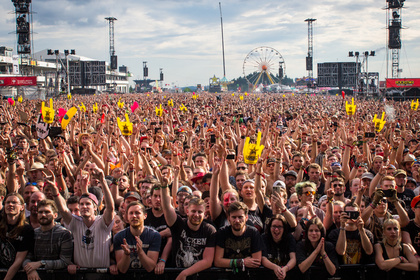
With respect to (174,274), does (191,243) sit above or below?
above

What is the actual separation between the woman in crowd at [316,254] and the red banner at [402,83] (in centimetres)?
3705

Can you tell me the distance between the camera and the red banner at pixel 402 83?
125ft

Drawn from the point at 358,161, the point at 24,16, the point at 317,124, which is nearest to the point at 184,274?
the point at 358,161

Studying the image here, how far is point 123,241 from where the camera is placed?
168 inches

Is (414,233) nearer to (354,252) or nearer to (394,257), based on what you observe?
(394,257)

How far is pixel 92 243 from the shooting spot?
441 centimetres

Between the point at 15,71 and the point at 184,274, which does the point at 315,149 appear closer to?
the point at 184,274

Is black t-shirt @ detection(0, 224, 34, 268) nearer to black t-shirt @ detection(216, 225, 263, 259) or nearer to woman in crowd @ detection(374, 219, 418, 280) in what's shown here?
black t-shirt @ detection(216, 225, 263, 259)

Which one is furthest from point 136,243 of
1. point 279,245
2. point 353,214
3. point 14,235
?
point 353,214

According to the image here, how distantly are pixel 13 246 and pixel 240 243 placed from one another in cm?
212

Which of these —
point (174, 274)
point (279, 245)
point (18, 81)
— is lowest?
point (174, 274)

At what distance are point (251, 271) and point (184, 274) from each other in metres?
0.60

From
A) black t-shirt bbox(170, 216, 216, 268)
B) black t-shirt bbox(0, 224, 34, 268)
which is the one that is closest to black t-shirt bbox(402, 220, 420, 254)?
black t-shirt bbox(170, 216, 216, 268)

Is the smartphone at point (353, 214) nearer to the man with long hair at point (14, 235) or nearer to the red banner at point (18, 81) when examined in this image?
the man with long hair at point (14, 235)
